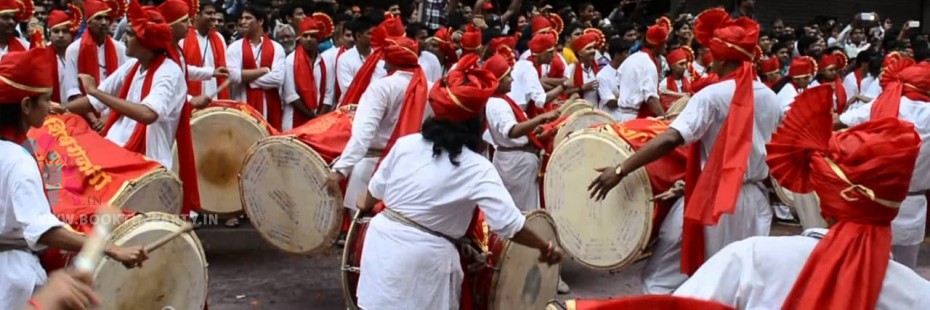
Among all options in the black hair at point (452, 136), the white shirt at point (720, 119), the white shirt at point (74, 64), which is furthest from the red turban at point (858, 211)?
the white shirt at point (74, 64)

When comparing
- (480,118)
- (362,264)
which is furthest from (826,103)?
(362,264)

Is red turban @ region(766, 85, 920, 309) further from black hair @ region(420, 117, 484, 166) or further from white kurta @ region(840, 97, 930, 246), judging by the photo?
white kurta @ region(840, 97, 930, 246)

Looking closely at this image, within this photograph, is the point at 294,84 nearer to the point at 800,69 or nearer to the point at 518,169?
the point at 518,169

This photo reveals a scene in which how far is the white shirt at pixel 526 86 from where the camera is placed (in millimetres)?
8828

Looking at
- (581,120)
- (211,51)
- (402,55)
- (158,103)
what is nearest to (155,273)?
(158,103)

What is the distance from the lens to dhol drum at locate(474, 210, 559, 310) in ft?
15.9

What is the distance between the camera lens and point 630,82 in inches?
398

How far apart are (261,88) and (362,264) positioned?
16.6 feet

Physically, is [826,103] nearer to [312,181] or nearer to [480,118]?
[480,118]

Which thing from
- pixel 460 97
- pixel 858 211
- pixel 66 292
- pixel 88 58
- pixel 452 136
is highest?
pixel 66 292

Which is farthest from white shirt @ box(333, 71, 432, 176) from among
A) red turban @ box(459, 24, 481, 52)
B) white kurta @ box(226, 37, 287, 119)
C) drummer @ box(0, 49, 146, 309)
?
white kurta @ box(226, 37, 287, 119)

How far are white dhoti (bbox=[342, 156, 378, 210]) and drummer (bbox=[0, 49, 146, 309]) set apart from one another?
2.47m

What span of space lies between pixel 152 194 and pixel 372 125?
1.31 m

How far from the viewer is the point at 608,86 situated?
10836 millimetres
